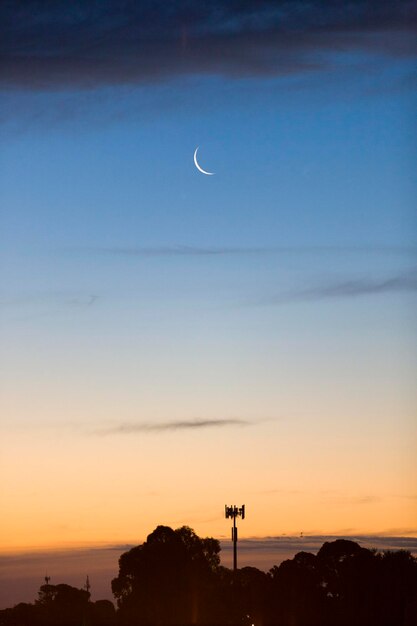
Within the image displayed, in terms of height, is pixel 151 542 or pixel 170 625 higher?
pixel 151 542

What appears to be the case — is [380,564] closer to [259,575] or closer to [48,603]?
[259,575]

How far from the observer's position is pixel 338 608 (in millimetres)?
118062

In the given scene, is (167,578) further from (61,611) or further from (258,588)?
(61,611)

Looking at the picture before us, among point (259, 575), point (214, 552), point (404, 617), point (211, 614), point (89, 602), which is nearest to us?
point (404, 617)

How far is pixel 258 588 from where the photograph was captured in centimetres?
12475

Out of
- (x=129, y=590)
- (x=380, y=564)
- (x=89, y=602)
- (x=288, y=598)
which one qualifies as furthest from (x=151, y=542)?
(x=89, y=602)

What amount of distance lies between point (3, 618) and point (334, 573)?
39.6 m

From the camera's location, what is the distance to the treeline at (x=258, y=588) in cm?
11662

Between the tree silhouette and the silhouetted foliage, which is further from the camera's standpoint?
the silhouetted foliage

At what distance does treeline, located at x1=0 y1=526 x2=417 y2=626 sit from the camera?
11662 cm

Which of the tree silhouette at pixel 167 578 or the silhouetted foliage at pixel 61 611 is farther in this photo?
the silhouetted foliage at pixel 61 611

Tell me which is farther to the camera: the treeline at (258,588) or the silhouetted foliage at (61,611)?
the silhouetted foliage at (61,611)

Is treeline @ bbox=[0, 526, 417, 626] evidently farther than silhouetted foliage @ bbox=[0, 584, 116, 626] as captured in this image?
No

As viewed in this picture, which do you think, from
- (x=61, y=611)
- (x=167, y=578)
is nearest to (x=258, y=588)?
(x=167, y=578)
